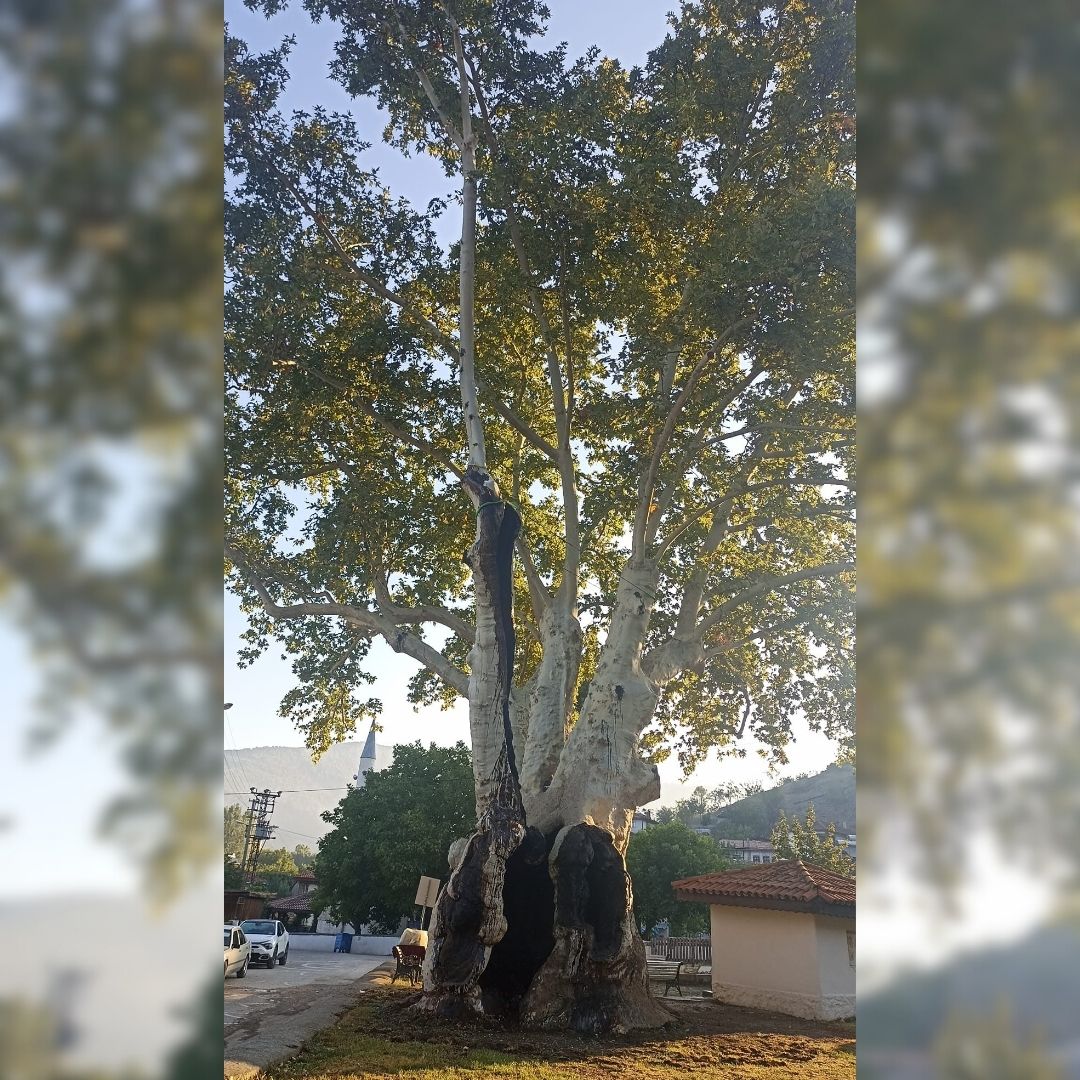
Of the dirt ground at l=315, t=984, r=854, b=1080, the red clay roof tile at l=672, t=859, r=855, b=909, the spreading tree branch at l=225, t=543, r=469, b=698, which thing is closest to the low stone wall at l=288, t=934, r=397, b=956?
the red clay roof tile at l=672, t=859, r=855, b=909

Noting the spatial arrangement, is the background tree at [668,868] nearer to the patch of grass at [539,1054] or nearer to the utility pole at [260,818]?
the utility pole at [260,818]

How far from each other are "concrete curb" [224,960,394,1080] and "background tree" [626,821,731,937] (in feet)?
43.1

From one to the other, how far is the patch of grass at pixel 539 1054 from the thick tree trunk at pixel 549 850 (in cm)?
41

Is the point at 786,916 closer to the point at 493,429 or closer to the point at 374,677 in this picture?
the point at 374,677

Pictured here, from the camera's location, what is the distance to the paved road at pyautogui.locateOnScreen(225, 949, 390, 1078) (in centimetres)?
687

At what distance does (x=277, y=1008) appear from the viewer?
31.9 feet

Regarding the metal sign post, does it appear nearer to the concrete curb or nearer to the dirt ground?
the concrete curb

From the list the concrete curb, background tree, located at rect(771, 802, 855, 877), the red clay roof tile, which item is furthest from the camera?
background tree, located at rect(771, 802, 855, 877)

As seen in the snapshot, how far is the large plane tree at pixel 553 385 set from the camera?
842 cm

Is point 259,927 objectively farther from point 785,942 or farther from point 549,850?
point 549,850

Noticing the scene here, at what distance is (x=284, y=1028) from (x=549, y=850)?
266 centimetres
